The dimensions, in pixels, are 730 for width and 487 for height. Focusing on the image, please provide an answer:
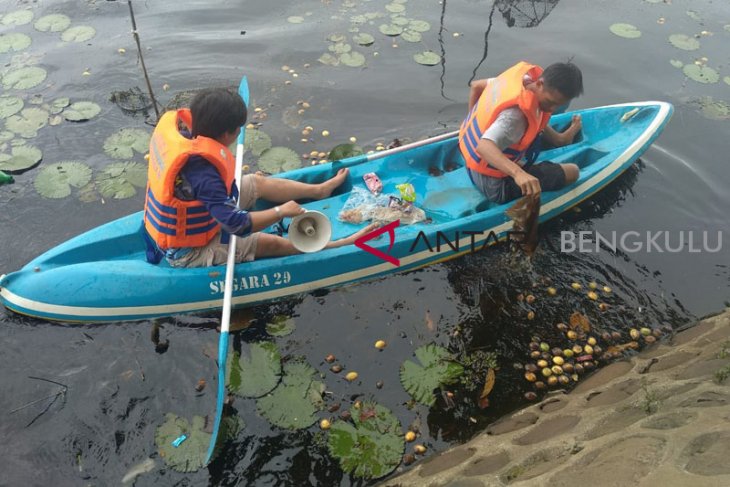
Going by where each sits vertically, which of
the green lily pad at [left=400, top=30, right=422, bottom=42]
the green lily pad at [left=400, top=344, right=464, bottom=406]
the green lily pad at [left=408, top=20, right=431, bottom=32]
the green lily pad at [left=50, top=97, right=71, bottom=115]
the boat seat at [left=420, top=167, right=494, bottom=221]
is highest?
the green lily pad at [left=408, top=20, right=431, bottom=32]

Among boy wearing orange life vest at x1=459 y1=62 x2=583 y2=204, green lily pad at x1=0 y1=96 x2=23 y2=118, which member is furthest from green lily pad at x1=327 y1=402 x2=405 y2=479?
green lily pad at x1=0 y1=96 x2=23 y2=118

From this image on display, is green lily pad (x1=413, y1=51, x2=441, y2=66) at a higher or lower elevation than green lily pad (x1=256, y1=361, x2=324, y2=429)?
higher

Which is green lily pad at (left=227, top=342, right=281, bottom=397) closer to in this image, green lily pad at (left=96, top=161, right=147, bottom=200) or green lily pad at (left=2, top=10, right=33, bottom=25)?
green lily pad at (left=96, top=161, right=147, bottom=200)

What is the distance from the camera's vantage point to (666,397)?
3.35m

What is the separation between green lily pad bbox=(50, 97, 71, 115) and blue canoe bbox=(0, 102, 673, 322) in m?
3.04

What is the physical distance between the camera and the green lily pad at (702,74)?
7.69 meters

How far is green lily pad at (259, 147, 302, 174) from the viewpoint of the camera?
20.3 feet

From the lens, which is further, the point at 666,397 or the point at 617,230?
the point at 617,230

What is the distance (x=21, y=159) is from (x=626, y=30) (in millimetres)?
8913

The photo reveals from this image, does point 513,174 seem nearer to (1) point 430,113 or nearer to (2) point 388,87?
(1) point 430,113

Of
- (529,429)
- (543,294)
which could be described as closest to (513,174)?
(543,294)

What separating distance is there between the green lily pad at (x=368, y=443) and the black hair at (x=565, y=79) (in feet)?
9.65

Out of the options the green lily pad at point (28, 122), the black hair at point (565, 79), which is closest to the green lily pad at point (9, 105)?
the green lily pad at point (28, 122)

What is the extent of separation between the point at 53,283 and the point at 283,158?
2.86 m
